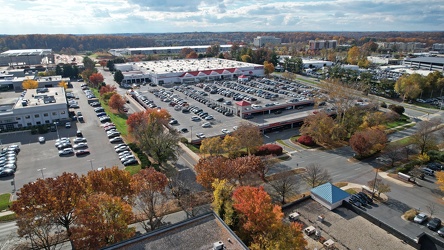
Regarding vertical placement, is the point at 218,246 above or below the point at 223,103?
above

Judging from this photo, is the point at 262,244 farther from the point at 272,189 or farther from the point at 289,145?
the point at 289,145

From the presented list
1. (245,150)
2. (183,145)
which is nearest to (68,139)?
(183,145)

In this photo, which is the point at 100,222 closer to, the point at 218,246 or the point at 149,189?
the point at 149,189

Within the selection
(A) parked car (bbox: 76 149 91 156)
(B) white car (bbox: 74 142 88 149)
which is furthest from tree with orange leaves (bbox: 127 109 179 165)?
(B) white car (bbox: 74 142 88 149)

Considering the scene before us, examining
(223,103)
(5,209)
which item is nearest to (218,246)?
(5,209)

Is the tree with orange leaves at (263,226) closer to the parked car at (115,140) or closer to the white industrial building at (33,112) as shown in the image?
the parked car at (115,140)

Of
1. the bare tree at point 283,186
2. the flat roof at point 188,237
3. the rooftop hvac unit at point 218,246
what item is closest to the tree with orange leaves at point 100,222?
the flat roof at point 188,237

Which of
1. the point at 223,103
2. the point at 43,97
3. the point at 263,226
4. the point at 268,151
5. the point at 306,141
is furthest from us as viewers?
the point at 223,103
